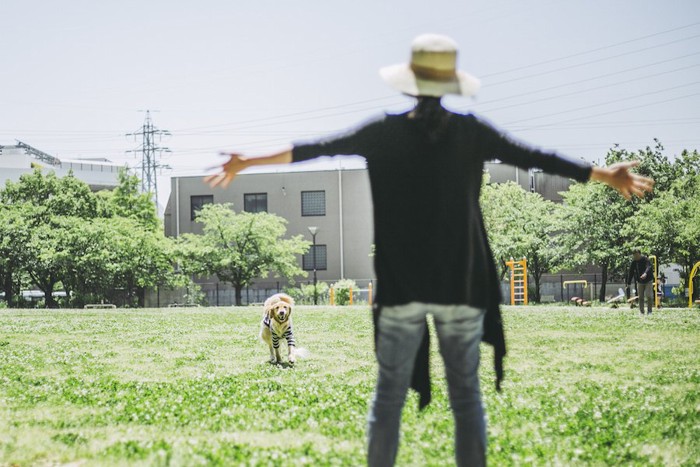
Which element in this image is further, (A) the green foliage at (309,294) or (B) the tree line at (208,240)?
(A) the green foliage at (309,294)

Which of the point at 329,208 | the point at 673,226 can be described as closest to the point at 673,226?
the point at 673,226

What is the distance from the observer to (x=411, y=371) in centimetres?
364

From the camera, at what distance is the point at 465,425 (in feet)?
12.0

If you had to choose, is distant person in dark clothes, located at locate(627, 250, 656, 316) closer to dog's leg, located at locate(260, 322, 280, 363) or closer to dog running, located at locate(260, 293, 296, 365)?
dog running, located at locate(260, 293, 296, 365)

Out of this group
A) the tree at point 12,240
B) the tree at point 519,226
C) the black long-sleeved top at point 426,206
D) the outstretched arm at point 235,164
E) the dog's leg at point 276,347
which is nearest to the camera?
the black long-sleeved top at point 426,206

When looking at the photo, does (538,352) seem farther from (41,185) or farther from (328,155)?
(41,185)

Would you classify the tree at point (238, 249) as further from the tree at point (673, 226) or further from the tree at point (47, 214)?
the tree at point (673, 226)

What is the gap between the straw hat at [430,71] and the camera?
3.54 metres

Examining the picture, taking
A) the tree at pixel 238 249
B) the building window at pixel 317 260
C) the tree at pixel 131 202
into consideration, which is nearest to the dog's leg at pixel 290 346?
the tree at pixel 238 249

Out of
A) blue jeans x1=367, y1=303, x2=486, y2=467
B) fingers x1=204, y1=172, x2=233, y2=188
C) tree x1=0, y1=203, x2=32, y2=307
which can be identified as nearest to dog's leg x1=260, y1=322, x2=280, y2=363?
fingers x1=204, y1=172, x2=233, y2=188

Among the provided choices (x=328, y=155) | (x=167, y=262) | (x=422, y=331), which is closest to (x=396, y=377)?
(x=422, y=331)

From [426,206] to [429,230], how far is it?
122 mm

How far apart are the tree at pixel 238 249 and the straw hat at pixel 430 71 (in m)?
48.4

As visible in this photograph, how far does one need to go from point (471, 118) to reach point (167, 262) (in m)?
51.4
